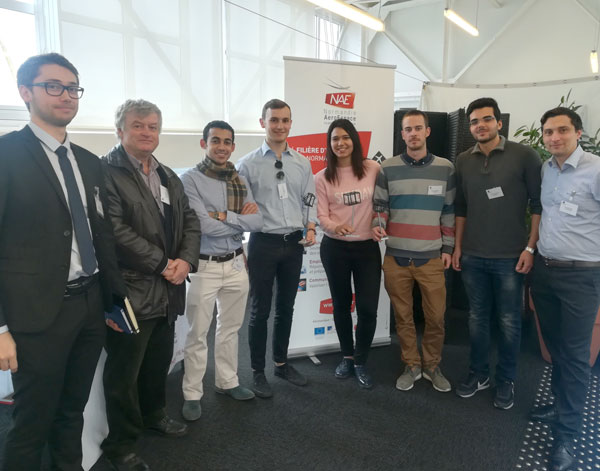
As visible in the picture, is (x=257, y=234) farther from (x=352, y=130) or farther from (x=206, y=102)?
(x=206, y=102)

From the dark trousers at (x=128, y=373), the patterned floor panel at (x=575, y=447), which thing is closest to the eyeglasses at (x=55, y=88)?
the dark trousers at (x=128, y=373)

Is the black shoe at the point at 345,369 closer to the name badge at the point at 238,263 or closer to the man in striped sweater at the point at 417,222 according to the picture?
the man in striped sweater at the point at 417,222

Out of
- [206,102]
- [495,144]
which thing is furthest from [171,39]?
[495,144]

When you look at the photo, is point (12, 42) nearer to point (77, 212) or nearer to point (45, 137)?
point (45, 137)

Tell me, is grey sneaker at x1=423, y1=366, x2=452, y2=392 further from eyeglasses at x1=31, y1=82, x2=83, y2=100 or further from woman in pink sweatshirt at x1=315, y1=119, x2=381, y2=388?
eyeglasses at x1=31, y1=82, x2=83, y2=100

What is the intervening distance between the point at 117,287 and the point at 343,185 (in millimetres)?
1482

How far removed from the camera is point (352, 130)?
Answer: 258cm

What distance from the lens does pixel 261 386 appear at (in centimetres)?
264

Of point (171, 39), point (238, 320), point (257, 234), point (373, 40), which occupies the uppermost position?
point (373, 40)

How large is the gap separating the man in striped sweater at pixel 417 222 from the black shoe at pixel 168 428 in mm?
1347

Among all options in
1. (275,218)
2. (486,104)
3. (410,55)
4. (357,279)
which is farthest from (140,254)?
(410,55)

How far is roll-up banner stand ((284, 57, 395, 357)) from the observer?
10.00ft

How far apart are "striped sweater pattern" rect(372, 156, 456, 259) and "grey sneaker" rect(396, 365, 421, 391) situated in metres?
0.78

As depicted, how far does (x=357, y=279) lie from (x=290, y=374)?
796mm
